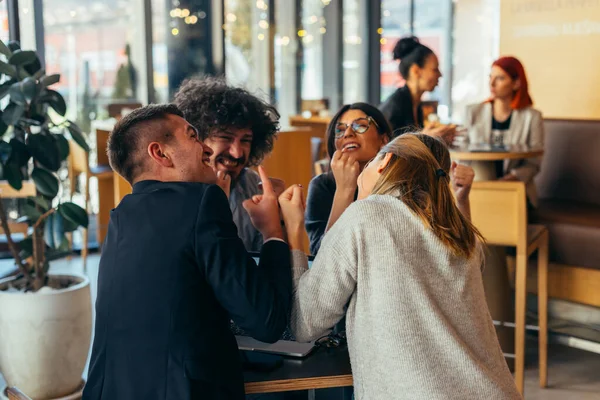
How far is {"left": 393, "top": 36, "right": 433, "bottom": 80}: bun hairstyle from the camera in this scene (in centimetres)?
446

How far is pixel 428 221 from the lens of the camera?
1.50m

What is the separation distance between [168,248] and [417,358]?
1.67 ft

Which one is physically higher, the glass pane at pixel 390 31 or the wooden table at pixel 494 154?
the glass pane at pixel 390 31

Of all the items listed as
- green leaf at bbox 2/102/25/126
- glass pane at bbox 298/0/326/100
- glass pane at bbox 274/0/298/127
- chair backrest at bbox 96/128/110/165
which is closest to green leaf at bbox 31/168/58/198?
green leaf at bbox 2/102/25/126

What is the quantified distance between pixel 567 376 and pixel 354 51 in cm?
652

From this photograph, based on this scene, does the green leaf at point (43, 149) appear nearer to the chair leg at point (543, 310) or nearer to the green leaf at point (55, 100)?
the green leaf at point (55, 100)

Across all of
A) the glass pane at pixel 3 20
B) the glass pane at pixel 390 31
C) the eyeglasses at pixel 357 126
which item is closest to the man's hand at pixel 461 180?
the eyeglasses at pixel 357 126

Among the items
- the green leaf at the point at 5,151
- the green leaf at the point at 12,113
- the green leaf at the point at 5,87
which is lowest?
the green leaf at the point at 5,151

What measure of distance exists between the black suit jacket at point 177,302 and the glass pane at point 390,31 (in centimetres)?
841

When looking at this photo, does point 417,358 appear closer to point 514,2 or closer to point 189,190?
point 189,190

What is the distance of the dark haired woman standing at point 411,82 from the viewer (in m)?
4.11

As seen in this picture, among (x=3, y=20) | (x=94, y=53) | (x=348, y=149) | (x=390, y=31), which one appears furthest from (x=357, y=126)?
(x=390, y=31)

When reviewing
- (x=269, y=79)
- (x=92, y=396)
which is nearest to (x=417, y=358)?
(x=92, y=396)

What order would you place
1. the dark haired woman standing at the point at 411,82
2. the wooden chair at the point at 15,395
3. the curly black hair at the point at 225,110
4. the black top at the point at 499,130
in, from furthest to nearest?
the black top at the point at 499,130, the dark haired woman standing at the point at 411,82, the curly black hair at the point at 225,110, the wooden chair at the point at 15,395
